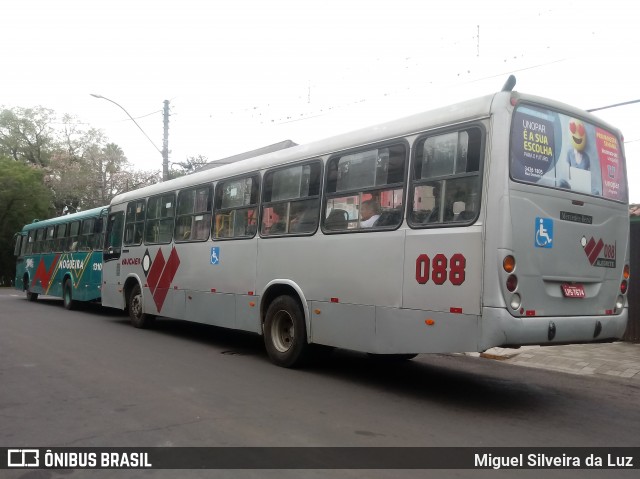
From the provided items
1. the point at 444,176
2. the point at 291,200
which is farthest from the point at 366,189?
the point at 291,200

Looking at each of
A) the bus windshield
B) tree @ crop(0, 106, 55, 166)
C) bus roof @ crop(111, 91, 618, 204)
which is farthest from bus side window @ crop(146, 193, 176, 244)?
tree @ crop(0, 106, 55, 166)

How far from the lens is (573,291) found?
238 inches

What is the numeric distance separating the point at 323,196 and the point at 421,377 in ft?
9.78

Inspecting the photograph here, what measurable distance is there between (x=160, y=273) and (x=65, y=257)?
8188mm

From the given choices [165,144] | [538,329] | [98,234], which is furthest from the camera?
[165,144]

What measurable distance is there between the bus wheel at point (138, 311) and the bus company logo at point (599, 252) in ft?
A: 30.9

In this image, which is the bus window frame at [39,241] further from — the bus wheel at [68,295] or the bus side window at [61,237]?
the bus wheel at [68,295]

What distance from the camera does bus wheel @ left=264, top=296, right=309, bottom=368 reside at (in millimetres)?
7773

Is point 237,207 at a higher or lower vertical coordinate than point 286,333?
higher

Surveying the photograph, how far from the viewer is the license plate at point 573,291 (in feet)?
19.6

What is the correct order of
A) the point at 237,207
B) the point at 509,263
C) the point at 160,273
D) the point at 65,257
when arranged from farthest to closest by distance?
the point at 65,257
the point at 160,273
the point at 237,207
the point at 509,263

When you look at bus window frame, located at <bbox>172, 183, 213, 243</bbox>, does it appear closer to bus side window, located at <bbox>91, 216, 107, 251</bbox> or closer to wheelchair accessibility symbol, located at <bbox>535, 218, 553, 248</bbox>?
bus side window, located at <bbox>91, 216, 107, 251</bbox>

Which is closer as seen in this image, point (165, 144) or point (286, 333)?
point (286, 333)

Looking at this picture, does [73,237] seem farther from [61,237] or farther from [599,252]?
[599,252]
